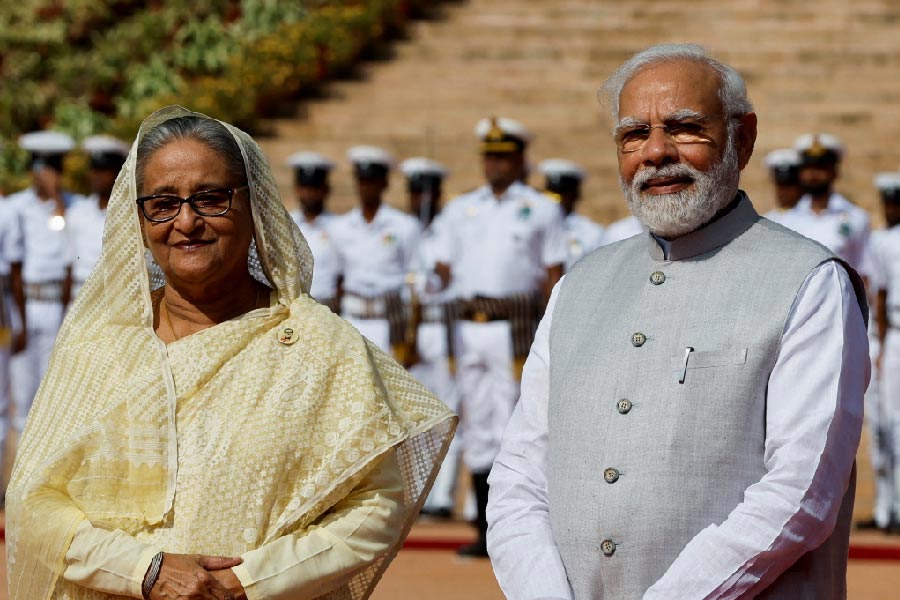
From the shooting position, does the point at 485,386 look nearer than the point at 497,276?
No

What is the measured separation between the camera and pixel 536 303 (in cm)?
1030

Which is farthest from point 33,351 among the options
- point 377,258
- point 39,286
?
point 377,258

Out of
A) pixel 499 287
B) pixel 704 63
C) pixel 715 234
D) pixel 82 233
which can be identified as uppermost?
pixel 704 63

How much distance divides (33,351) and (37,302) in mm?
383

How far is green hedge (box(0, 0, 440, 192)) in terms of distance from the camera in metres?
18.8

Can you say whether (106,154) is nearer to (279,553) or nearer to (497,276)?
(497,276)

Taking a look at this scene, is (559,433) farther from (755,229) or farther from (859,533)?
(859,533)

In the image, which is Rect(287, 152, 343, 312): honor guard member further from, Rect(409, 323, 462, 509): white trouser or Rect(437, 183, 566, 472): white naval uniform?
Rect(437, 183, 566, 472): white naval uniform

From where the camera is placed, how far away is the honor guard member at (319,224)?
11.6 meters

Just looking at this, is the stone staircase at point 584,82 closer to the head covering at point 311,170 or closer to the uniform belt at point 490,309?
the head covering at point 311,170

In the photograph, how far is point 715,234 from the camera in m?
3.87

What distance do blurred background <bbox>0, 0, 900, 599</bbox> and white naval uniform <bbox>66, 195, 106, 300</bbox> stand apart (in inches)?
174

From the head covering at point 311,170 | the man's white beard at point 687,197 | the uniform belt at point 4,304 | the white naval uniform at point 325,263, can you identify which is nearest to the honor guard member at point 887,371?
the white naval uniform at point 325,263

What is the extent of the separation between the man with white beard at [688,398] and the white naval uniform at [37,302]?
8754mm
